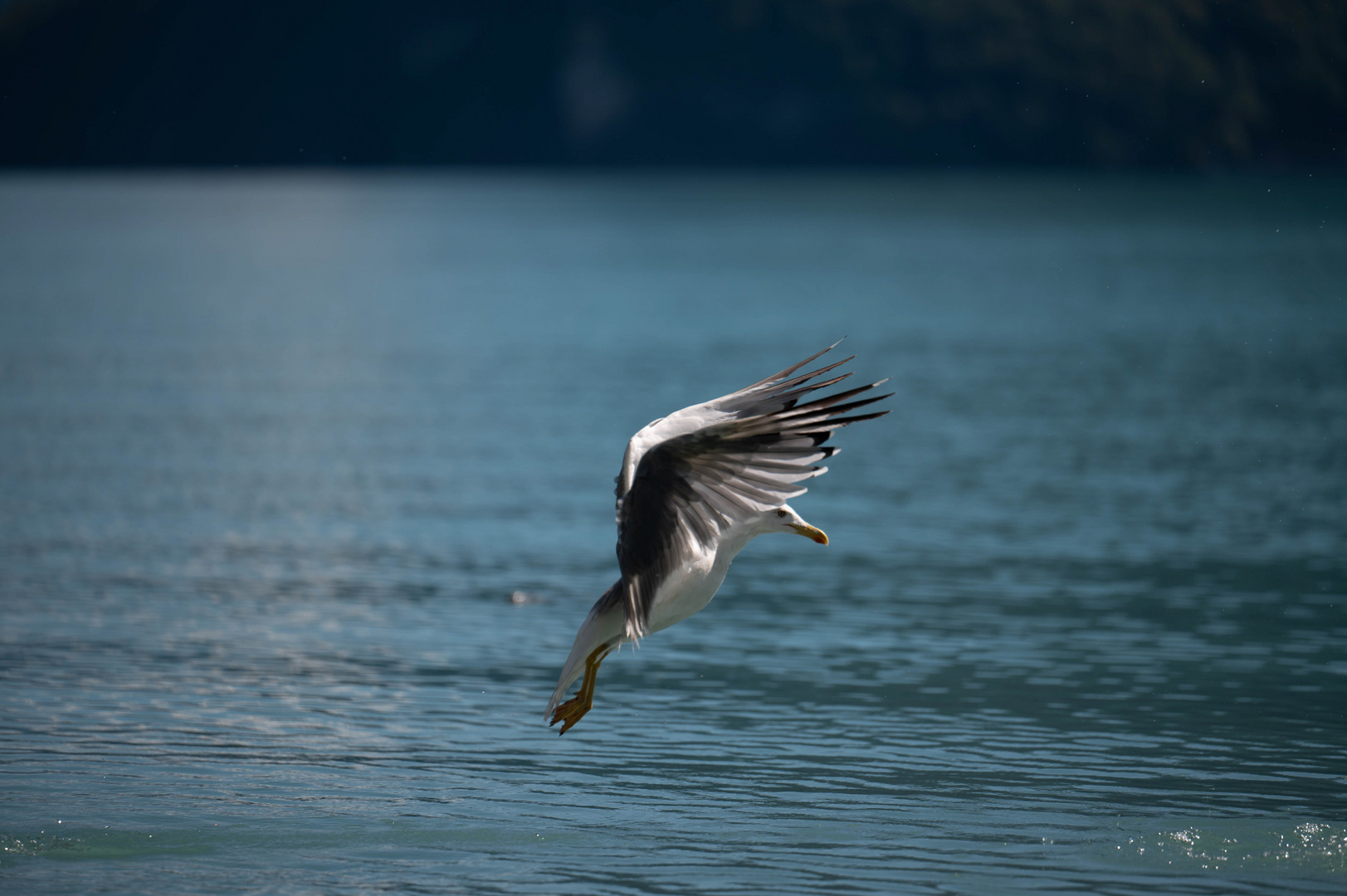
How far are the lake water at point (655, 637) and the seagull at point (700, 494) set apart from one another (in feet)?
7.22

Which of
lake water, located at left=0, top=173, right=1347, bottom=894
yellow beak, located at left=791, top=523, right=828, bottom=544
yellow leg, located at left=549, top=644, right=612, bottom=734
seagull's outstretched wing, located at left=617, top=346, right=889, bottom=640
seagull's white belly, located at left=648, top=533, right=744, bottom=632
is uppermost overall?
seagull's outstretched wing, located at left=617, top=346, right=889, bottom=640

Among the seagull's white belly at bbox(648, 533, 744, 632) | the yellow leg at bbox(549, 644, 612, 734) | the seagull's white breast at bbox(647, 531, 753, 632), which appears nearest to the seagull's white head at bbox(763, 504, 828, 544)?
the seagull's white breast at bbox(647, 531, 753, 632)

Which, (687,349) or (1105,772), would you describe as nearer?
(1105,772)

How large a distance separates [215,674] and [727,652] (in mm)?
5584

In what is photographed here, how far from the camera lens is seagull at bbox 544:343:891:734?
11.4 meters

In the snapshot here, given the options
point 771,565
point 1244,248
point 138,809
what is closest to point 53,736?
point 138,809

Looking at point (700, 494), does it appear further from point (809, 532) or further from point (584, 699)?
point (584, 699)

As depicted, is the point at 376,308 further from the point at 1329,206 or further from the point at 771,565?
the point at 1329,206

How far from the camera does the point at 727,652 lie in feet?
66.3

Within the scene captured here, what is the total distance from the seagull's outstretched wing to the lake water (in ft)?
8.24

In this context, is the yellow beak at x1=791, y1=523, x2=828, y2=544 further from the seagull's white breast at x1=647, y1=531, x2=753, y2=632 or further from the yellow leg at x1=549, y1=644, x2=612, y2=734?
the yellow leg at x1=549, y1=644, x2=612, y2=734

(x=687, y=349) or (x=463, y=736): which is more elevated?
(x=463, y=736)

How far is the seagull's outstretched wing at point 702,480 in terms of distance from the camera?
11.4 metres

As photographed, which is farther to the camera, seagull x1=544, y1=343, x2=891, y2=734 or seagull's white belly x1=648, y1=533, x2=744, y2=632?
seagull's white belly x1=648, y1=533, x2=744, y2=632
